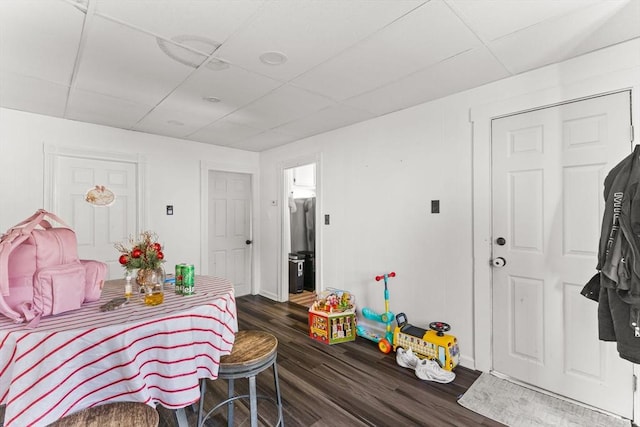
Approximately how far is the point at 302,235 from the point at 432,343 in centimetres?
342

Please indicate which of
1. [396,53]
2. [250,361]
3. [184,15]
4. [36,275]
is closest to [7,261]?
[36,275]

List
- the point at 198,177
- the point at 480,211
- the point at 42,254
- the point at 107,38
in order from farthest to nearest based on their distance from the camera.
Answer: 1. the point at 198,177
2. the point at 480,211
3. the point at 107,38
4. the point at 42,254

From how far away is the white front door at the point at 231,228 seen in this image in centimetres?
454

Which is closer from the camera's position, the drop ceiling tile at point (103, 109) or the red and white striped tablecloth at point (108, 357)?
the red and white striped tablecloth at point (108, 357)

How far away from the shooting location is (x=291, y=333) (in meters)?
3.33

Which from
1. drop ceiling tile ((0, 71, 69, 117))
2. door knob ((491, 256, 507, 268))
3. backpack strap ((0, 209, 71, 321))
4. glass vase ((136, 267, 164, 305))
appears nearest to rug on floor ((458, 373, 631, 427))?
door knob ((491, 256, 507, 268))

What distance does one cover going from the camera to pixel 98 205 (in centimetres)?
346

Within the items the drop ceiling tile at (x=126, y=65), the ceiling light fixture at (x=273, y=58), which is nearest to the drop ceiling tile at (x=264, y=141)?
the drop ceiling tile at (x=126, y=65)

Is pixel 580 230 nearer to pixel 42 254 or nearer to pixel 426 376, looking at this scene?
pixel 426 376

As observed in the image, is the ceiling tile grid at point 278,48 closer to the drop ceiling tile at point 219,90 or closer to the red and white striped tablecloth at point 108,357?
the drop ceiling tile at point 219,90

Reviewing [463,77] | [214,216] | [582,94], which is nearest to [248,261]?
[214,216]

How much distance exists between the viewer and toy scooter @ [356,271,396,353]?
2.85 m

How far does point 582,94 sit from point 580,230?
0.94 metres

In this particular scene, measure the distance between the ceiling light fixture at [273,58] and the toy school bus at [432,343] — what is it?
249 centimetres
